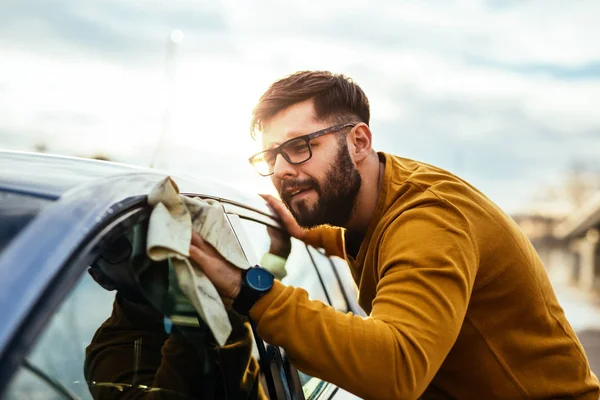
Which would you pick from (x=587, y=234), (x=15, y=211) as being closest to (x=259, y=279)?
(x=15, y=211)

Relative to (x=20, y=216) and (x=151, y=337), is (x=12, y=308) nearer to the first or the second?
(x=20, y=216)

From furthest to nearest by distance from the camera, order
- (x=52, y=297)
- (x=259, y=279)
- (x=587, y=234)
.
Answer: (x=587, y=234)
(x=259, y=279)
(x=52, y=297)

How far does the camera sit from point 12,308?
38.6 inches

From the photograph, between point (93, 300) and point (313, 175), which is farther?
point (313, 175)

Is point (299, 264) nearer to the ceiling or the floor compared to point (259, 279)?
nearer to the floor

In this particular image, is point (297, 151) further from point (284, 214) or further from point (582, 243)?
point (582, 243)

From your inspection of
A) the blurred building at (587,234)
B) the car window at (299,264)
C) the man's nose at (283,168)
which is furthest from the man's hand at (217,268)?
the blurred building at (587,234)

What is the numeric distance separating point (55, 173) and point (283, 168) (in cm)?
112

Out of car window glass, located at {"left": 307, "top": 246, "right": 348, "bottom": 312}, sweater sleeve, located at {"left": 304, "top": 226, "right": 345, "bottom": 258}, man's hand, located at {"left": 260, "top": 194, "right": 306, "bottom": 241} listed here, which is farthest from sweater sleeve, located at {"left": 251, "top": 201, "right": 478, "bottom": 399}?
sweater sleeve, located at {"left": 304, "top": 226, "right": 345, "bottom": 258}

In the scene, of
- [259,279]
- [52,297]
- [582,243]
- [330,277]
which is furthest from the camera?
[582,243]

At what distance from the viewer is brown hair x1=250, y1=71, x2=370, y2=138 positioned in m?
2.54

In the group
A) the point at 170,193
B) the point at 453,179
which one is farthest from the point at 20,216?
the point at 453,179

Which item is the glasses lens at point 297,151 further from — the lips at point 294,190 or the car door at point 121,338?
the car door at point 121,338

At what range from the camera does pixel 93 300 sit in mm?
1304
